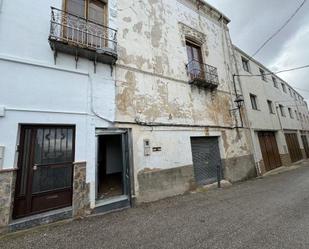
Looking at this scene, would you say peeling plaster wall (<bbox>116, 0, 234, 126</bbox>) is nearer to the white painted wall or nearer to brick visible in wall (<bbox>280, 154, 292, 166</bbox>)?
the white painted wall

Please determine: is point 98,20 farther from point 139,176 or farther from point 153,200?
point 153,200

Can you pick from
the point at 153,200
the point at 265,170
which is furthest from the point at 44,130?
the point at 265,170

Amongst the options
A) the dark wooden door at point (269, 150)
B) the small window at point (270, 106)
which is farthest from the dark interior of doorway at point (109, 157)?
the small window at point (270, 106)

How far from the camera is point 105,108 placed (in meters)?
4.63

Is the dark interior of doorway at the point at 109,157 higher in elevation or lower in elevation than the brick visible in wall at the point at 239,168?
higher

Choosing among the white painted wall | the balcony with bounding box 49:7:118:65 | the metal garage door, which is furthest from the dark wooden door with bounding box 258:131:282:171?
the balcony with bounding box 49:7:118:65

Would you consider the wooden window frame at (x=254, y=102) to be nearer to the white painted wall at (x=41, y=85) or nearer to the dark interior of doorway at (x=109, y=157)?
the dark interior of doorway at (x=109, y=157)

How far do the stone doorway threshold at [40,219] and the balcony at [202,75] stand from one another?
250 inches

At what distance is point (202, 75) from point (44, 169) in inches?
289

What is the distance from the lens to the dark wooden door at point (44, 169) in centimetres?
345

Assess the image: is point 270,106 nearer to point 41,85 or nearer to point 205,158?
point 205,158

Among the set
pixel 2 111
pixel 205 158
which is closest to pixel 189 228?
pixel 205 158

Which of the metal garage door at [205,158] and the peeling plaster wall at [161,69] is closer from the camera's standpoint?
the peeling plaster wall at [161,69]

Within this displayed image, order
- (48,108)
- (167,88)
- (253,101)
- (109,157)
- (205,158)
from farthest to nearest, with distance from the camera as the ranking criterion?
(253,101) → (109,157) → (205,158) → (167,88) → (48,108)
